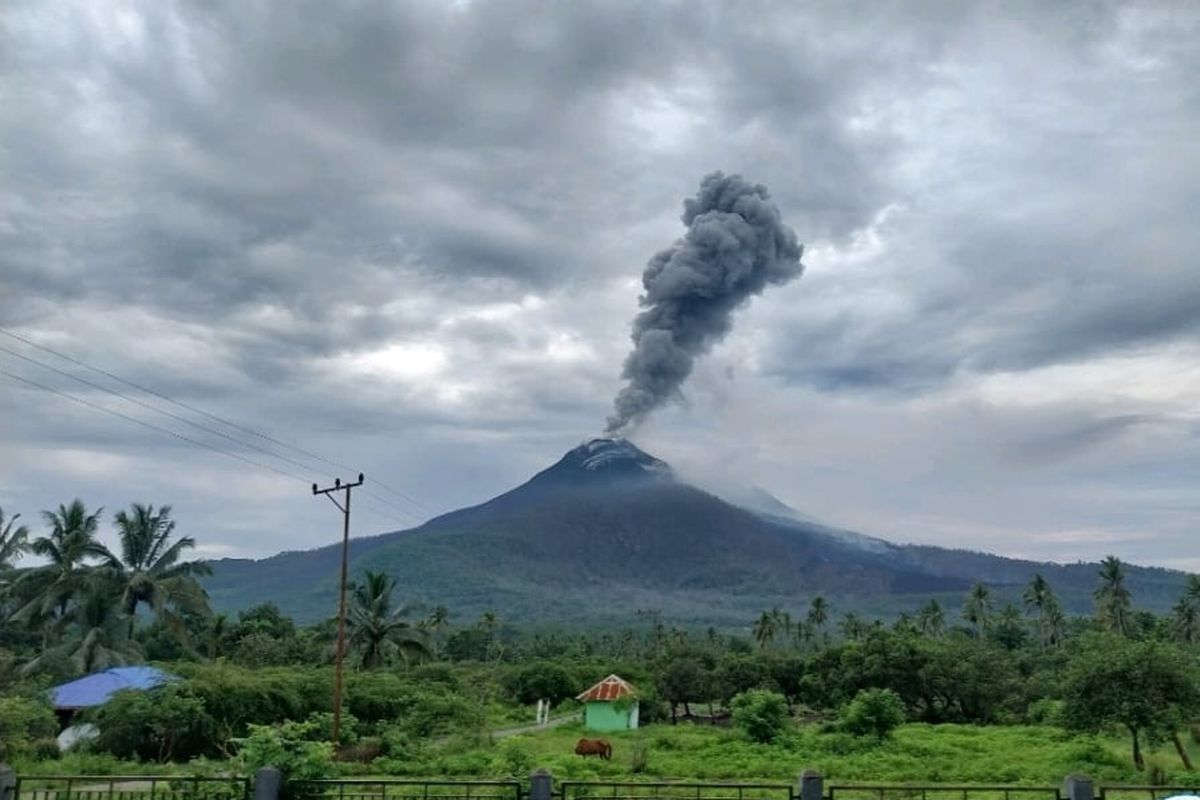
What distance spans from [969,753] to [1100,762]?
4.06m

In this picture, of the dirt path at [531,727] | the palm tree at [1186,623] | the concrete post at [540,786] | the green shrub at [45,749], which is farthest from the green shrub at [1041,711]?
the palm tree at [1186,623]

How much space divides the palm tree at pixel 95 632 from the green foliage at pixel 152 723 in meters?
11.5

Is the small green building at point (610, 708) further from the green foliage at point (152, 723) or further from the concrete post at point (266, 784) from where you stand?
the concrete post at point (266, 784)

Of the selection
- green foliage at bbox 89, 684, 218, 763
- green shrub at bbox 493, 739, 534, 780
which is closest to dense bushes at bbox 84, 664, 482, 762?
green foliage at bbox 89, 684, 218, 763

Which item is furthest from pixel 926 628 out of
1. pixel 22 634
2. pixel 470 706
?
pixel 22 634

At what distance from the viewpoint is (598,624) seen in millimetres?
199750

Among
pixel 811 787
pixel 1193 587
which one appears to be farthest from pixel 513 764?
pixel 1193 587

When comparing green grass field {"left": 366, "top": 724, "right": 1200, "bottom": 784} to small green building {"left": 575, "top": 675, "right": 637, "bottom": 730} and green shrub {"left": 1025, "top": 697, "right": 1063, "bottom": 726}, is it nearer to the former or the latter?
green shrub {"left": 1025, "top": 697, "right": 1063, "bottom": 726}

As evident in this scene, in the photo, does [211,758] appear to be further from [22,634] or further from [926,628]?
[926,628]

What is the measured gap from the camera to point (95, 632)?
1561 inches

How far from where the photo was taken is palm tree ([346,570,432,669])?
48.2 m

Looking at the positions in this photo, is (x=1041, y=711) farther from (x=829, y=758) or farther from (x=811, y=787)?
(x=811, y=787)

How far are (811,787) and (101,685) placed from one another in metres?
28.2

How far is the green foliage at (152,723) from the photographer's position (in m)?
28.0
